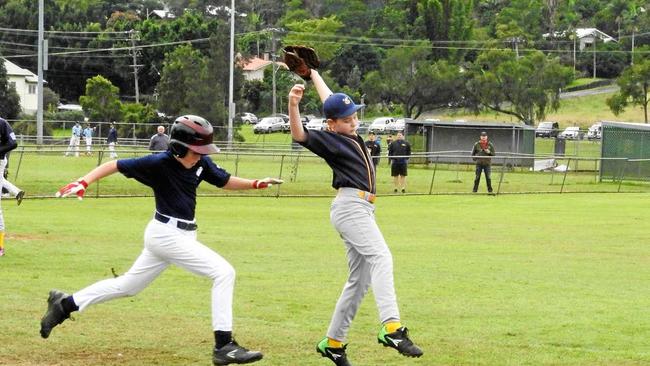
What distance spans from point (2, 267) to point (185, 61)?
62.8 m

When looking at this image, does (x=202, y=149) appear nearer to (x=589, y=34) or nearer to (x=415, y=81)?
(x=415, y=81)

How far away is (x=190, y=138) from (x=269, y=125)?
77384 millimetres

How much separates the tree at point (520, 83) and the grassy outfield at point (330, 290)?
62238mm

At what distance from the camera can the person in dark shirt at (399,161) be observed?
112 ft

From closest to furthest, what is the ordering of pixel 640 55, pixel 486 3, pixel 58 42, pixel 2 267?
pixel 2 267 < pixel 640 55 < pixel 58 42 < pixel 486 3

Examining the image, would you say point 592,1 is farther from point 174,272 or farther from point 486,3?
point 174,272

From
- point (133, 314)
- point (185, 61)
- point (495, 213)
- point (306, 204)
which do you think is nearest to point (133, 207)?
point (306, 204)

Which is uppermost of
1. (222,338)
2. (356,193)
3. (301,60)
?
(301,60)

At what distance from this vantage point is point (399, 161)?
112 ft

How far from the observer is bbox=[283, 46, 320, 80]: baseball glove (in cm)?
932

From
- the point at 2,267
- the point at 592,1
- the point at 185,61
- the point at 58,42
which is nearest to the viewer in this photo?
the point at 2,267

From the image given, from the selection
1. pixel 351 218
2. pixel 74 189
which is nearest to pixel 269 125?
pixel 351 218

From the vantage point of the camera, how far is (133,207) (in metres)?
27.8

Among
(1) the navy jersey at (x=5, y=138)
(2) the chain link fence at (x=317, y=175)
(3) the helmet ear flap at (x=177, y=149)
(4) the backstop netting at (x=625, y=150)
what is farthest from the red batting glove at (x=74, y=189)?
(4) the backstop netting at (x=625, y=150)
